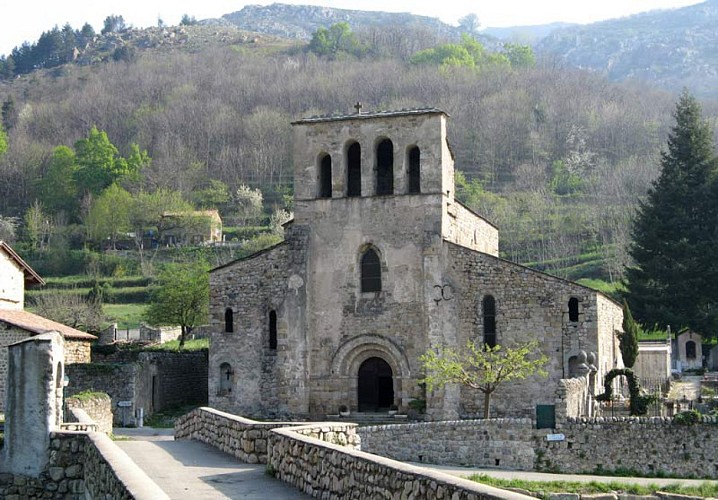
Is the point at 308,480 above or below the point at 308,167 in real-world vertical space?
below

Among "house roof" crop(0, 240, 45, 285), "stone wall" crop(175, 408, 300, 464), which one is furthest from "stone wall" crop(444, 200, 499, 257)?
"house roof" crop(0, 240, 45, 285)

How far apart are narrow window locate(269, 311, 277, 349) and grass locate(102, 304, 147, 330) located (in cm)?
3601

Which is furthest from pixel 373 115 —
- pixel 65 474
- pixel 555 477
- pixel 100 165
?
pixel 100 165

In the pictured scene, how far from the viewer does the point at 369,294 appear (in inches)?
1646

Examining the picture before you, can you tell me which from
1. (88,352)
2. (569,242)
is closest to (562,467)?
(88,352)

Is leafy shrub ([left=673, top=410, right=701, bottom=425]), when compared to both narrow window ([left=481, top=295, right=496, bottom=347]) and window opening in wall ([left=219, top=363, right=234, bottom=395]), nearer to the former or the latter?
narrow window ([left=481, top=295, right=496, bottom=347])

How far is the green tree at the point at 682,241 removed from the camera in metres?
64.6

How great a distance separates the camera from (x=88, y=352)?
4922 centimetres

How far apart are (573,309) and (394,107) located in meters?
114

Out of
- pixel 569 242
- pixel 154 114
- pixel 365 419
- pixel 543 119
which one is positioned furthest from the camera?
pixel 154 114

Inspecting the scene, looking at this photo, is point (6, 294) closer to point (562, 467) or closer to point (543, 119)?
point (562, 467)

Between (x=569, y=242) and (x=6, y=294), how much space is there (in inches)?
2389

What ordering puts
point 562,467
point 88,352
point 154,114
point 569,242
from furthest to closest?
point 154,114 < point 569,242 < point 88,352 < point 562,467

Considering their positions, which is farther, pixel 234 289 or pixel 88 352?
pixel 88 352
